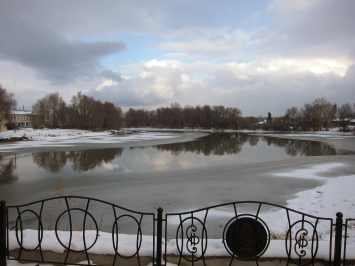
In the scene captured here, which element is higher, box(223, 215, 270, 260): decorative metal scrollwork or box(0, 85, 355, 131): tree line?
box(0, 85, 355, 131): tree line

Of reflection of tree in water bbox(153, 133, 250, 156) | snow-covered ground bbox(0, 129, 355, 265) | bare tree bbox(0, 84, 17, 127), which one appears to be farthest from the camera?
bare tree bbox(0, 84, 17, 127)

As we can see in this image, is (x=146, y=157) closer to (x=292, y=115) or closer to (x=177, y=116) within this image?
(x=292, y=115)

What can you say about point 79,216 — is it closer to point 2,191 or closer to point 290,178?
point 2,191

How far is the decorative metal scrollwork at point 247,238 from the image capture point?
304cm

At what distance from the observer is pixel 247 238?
3.07m

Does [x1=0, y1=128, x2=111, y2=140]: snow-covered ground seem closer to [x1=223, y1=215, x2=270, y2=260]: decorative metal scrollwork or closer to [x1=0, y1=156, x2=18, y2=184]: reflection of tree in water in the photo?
[x1=0, y1=156, x2=18, y2=184]: reflection of tree in water

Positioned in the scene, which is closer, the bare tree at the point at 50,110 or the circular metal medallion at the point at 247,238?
the circular metal medallion at the point at 247,238

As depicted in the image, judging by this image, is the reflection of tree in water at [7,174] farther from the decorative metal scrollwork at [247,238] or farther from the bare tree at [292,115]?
the bare tree at [292,115]

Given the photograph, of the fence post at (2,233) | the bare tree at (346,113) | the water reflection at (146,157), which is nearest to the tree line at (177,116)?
the bare tree at (346,113)

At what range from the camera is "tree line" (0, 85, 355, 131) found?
6762 centimetres

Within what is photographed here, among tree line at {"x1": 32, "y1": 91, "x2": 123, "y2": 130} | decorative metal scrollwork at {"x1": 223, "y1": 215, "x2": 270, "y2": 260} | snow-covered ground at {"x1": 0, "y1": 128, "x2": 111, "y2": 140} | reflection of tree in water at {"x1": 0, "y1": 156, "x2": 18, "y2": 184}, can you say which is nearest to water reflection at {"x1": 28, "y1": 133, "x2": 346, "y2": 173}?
reflection of tree in water at {"x1": 0, "y1": 156, "x2": 18, "y2": 184}

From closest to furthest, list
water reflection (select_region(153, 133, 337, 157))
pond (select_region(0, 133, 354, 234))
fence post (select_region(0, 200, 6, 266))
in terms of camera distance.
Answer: fence post (select_region(0, 200, 6, 266)) → pond (select_region(0, 133, 354, 234)) → water reflection (select_region(153, 133, 337, 157))

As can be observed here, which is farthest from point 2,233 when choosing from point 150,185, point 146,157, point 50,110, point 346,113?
point 346,113

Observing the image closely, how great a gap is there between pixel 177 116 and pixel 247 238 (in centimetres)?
12265
